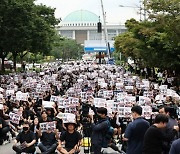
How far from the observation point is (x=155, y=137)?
28.5 ft

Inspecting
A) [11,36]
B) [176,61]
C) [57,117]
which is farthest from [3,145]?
[11,36]

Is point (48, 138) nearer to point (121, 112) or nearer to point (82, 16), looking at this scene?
point (121, 112)

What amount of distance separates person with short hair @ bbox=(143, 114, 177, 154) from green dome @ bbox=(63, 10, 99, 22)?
601 feet

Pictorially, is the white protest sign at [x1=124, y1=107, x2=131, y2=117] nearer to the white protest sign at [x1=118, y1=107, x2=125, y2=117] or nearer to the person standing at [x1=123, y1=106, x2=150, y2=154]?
the white protest sign at [x1=118, y1=107, x2=125, y2=117]

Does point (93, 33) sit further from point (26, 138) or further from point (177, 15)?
point (26, 138)

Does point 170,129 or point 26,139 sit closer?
point 170,129

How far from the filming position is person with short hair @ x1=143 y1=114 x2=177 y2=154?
8672 mm

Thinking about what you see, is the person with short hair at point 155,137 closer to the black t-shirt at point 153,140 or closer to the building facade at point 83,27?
the black t-shirt at point 153,140

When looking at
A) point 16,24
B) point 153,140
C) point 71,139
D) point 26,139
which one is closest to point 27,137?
point 26,139

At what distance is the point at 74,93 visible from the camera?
22531 millimetres

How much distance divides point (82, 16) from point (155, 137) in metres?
186

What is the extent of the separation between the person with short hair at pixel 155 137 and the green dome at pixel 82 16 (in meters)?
183

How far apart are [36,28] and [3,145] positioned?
108ft

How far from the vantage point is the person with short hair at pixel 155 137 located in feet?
28.5
